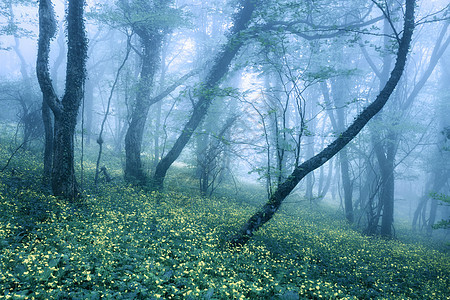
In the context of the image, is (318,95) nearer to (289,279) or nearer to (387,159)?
(387,159)

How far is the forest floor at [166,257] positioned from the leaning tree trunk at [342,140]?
26.9 inches

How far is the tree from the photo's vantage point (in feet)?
25.6

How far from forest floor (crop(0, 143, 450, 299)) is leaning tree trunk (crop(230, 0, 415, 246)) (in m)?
0.68

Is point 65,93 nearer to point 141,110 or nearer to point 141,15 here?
point 141,110

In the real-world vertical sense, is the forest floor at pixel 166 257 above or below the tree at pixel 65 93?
below

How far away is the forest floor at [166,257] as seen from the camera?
4277 mm

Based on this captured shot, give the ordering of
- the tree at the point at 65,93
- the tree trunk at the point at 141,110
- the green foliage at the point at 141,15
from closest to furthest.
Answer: the tree at the point at 65,93 < the green foliage at the point at 141,15 < the tree trunk at the point at 141,110

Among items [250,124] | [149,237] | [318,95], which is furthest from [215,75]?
[318,95]

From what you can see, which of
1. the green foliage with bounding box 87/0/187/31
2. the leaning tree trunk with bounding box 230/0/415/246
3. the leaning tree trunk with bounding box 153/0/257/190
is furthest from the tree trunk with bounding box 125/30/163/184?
the leaning tree trunk with bounding box 230/0/415/246

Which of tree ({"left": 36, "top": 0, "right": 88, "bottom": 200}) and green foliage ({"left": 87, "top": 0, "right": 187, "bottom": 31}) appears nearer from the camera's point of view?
tree ({"left": 36, "top": 0, "right": 88, "bottom": 200})

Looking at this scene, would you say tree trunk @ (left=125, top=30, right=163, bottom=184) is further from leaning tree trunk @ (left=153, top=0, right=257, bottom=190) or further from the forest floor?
the forest floor

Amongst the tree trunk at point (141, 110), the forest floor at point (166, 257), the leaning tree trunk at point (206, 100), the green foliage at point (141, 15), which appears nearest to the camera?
the forest floor at point (166, 257)

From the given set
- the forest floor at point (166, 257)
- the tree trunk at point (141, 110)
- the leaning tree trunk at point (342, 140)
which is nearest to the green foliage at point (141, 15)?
the tree trunk at point (141, 110)

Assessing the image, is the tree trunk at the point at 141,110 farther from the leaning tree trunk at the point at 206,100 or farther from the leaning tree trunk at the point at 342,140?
the leaning tree trunk at the point at 342,140
